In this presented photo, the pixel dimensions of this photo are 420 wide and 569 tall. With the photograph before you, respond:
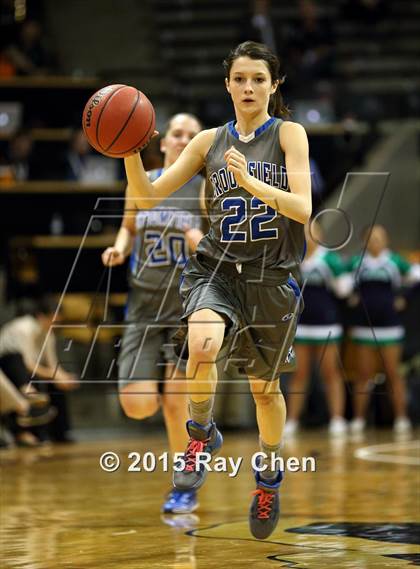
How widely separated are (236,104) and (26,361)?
5810 millimetres

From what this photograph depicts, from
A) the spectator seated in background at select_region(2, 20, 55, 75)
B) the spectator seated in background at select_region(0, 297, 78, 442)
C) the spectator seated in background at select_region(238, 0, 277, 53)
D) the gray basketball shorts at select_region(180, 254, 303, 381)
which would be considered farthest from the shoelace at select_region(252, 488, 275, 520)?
the spectator seated in background at select_region(238, 0, 277, 53)

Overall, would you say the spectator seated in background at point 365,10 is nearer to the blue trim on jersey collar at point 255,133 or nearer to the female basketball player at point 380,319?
the female basketball player at point 380,319

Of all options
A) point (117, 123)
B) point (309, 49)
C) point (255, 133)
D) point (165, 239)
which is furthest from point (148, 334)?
point (309, 49)

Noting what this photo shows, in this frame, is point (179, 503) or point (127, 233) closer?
point (179, 503)

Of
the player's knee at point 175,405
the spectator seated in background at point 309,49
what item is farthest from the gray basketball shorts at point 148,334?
the spectator seated in background at point 309,49

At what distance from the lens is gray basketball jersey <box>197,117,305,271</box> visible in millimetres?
4410

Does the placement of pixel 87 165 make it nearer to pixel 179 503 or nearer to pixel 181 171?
pixel 179 503

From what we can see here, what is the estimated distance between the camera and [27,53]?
1365cm

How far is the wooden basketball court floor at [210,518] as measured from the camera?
426 centimetres

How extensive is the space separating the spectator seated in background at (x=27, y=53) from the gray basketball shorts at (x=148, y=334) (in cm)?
808

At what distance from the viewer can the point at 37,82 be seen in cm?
1273

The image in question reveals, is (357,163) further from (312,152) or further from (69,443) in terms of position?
(69,443)

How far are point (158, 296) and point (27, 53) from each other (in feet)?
28.2

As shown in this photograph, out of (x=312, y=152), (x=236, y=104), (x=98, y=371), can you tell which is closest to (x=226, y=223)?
(x=236, y=104)
